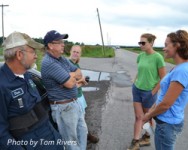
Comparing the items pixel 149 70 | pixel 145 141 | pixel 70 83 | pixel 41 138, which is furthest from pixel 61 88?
pixel 145 141

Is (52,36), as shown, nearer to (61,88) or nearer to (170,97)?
Result: (61,88)

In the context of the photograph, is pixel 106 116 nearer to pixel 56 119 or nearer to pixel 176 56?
pixel 56 119

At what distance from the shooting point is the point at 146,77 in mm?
4875

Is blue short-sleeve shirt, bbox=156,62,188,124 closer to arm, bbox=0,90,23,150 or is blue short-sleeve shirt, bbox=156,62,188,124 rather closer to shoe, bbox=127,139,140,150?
arm, bbox=0,90,23,150

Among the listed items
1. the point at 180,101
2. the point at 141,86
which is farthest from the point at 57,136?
the point at 141,86

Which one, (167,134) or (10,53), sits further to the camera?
(167,134)

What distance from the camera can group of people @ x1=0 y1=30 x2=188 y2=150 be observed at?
2656 mm

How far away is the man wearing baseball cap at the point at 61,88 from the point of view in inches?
140

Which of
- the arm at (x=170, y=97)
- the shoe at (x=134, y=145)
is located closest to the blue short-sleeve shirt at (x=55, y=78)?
the arm at (x=170, y=97)

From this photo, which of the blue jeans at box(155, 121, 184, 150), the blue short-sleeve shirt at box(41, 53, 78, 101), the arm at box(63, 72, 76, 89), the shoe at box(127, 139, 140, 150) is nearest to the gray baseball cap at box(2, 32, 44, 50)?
the blue short-sleeve shirt at box(41, 53, 78, 101)

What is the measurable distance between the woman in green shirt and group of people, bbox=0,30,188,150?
1.30m

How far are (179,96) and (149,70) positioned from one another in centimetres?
184

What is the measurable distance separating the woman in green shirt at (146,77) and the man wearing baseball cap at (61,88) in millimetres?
1444

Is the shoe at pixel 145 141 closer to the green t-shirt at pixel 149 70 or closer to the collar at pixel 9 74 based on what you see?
the green t-shirt at pixel 149 70
